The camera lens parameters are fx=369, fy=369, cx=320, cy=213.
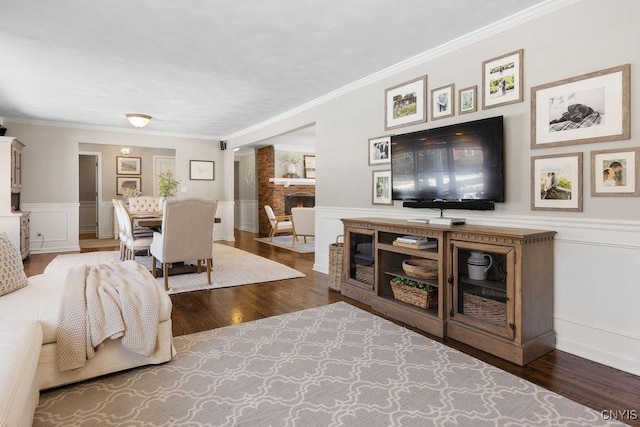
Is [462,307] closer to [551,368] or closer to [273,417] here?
[551,368]

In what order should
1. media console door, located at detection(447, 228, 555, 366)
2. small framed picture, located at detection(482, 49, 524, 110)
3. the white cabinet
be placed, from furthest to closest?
1. the white cabinet
2. small framed picture, located at detection(482, 49, 524, 110)
3. media console door, located at detection(447, 228, 555, 366)

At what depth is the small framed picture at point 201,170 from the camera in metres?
8.00

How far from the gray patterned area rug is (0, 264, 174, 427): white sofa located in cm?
8

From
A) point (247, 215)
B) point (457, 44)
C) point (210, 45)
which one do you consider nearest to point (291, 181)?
point (247, 215)

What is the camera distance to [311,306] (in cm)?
344

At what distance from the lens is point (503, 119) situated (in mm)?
2785

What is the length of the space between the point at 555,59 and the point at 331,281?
9.19ft

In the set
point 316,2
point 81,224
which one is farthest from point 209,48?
point 81,224

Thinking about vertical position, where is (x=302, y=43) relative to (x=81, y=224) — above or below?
above

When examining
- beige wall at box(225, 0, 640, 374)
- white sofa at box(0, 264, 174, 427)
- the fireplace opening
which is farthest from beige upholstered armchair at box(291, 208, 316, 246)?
white sofa at box(0, 264, 174, 427)

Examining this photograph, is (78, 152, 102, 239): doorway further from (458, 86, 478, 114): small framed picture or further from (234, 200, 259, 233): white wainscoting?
(458, 86, 478, 114): small framed picture

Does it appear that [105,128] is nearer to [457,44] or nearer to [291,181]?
[291,181]

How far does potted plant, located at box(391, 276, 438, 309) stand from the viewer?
9.53 ft

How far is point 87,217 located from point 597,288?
36.3 feet
